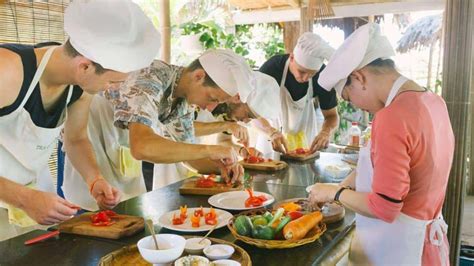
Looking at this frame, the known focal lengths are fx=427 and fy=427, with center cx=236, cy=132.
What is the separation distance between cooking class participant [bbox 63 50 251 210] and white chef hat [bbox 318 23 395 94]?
2.05ft

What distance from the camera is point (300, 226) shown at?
1323 mm

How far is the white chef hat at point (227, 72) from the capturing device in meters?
1.99

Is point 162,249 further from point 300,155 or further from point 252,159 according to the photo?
point 300,155

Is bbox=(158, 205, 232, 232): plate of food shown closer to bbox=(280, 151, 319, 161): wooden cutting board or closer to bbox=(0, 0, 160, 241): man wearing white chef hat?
bbox=(0, 0, 160, 241): man wearing white chef hat

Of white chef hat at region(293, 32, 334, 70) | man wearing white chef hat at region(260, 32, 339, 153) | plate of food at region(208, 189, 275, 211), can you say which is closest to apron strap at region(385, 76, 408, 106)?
plate of food at region(208, 189, 275, 211)

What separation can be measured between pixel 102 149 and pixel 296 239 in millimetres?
1424

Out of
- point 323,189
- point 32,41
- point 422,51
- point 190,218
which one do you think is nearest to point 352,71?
point 323,189

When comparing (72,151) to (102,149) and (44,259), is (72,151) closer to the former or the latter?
(102,149)

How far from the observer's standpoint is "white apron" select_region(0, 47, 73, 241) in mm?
1592

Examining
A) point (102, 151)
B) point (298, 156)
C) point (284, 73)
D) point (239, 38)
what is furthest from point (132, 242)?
point (239, 38)

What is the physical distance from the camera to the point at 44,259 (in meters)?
1.23

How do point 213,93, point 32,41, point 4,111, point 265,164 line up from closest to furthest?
point 4,111
point 213,93
point 265,164
point 32,41

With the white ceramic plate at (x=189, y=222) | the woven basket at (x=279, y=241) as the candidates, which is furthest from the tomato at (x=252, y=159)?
the woven basket at (x=279, y=241)

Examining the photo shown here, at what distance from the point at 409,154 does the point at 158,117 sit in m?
1.25
